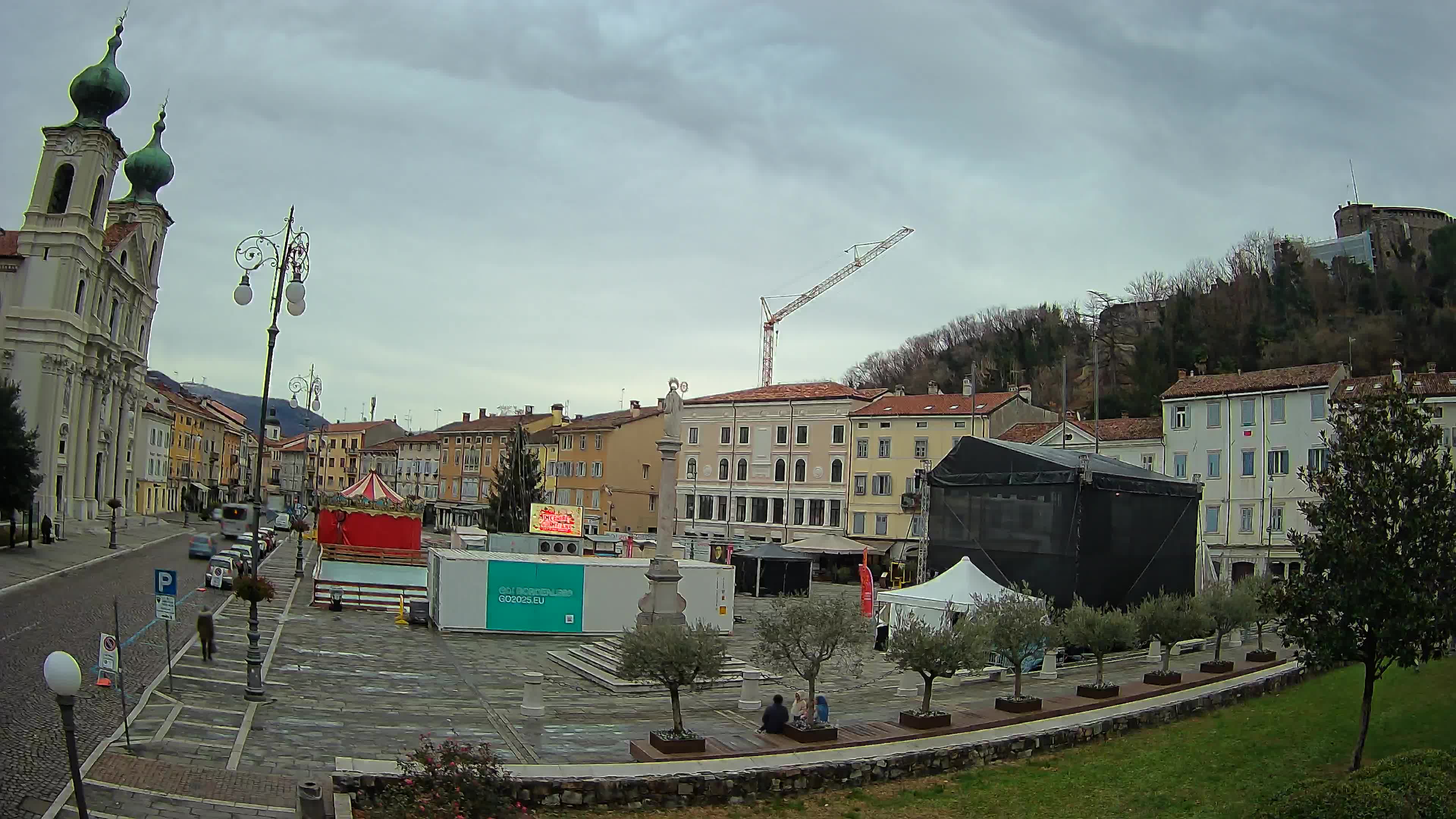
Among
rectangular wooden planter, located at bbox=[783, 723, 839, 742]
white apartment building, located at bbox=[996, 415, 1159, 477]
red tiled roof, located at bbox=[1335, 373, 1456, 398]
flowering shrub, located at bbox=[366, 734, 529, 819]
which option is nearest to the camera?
flowering shrub, located at bbox=[366, 734, 529, 819]

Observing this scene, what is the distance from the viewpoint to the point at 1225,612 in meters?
25.7

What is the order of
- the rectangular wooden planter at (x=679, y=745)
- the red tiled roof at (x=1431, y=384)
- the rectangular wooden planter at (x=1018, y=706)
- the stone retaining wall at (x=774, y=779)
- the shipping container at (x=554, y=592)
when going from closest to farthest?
the stone retaining wall at (x=774, y=779)
the rectangular wooden planter at (x=679, y=745)
the rectangular wooden planter at (x=1018, y=706)
the shipping container at (x=554, y=592)
the red tiled roof at (x=1431, y=384)

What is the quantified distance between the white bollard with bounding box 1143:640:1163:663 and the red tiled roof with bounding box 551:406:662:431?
47172mm

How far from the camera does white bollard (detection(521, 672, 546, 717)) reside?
63.0 feet

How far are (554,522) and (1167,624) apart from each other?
2910cm

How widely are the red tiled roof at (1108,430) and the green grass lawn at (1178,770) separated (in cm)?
3468

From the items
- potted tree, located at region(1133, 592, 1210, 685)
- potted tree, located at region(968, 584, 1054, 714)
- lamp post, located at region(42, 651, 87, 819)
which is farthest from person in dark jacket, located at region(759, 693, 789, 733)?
lamp post, located at region(42, 651, 87, 819)

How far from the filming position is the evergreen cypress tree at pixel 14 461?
140 feet

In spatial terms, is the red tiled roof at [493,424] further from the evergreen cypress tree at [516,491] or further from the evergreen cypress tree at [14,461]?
the evergreen cypress tree at [14,461]

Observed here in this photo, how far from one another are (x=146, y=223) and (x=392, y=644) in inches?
2541

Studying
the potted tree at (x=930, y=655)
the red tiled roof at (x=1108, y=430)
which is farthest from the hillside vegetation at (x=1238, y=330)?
the potted tree at (x=930, y=655)

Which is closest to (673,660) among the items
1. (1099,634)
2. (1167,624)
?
(1099,634)

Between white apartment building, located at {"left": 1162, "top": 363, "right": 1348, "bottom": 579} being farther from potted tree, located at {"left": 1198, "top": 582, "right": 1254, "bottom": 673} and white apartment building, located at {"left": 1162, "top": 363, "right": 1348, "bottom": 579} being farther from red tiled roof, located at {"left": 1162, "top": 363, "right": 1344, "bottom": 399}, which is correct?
potted tree, located at {"left": 1198, "top": 582, "right": 1254, "bottom": 673}

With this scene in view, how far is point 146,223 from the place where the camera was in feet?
253
